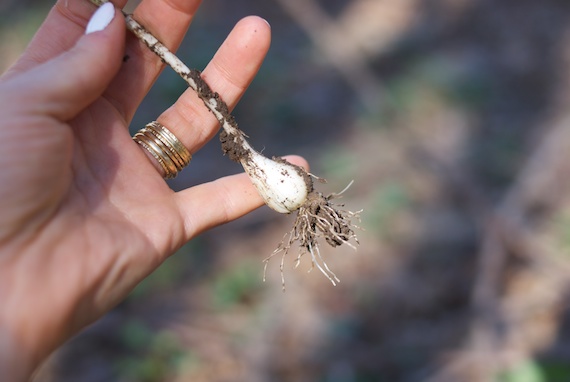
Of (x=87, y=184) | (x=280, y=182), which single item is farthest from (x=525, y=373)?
(x=87, y=184)

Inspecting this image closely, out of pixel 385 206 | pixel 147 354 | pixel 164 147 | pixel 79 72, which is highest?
pixel 385 206

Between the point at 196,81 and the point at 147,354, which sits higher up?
the point at 196,81

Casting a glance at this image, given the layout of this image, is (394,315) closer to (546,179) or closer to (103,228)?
(546,179)

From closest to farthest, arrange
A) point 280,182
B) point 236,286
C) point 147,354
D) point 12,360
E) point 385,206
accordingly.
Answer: point 12,360 → point 280,182 → point 147,354 → point 236,286 → point 385,206

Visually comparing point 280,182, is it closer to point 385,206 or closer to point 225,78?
point 225,78

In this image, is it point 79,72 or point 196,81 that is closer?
point 79,72

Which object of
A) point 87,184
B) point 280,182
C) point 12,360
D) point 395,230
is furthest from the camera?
point 395,230

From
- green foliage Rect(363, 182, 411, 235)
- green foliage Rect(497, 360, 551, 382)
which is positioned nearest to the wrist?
green foliage Rect(497, 360, 551, 382)
